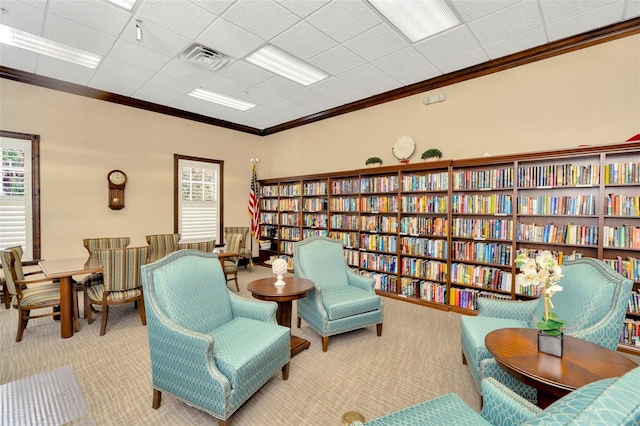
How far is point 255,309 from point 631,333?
12.3 ft

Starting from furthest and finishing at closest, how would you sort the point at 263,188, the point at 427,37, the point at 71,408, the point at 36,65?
the point at 263,188 < the point at 36,65 < the point at 427,37 < the point at 71,408

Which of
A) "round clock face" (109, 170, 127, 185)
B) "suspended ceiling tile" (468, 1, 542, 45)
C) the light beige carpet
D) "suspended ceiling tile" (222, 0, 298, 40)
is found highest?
"suspended ceiling tile" (468, 1, 542, 45)

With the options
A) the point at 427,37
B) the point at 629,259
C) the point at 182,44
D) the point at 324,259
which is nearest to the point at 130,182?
the point at 182,44

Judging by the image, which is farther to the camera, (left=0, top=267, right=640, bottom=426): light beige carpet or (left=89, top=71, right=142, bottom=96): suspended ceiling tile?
(left=89, top=71, right=142, bottom=96): suspended ceiling tile

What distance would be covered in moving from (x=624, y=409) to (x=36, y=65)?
20.6 feet

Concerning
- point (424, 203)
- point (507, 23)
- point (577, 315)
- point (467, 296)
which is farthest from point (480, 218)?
point (507, 23)

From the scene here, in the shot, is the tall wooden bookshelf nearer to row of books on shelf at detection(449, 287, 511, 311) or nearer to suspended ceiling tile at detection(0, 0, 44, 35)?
row of books on shelf at detection(449, 287, 511, 311)

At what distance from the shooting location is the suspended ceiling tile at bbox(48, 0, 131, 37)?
9.09 ft

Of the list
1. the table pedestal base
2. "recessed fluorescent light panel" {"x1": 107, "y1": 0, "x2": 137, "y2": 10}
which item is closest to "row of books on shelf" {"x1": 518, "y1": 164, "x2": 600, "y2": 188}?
the table pedestal base

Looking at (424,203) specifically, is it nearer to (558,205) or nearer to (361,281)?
(558,205)

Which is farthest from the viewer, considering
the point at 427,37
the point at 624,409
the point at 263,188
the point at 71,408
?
the point at 263,188

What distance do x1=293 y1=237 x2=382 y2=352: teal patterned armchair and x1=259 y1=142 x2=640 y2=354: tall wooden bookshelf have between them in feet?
4.37

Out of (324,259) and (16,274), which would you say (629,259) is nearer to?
(324,259)

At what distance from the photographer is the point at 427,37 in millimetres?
3316
